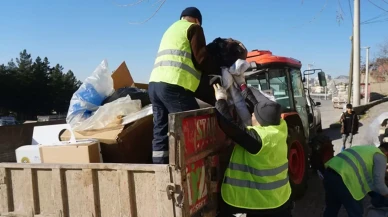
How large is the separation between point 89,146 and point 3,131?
2.09 metres

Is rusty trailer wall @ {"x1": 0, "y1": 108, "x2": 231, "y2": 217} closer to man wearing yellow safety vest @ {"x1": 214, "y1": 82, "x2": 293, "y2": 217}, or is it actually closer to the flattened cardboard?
man wearing yellow safety vest @ {"x1": 214, "y1": 82, "x2": 293, "y2": 217}

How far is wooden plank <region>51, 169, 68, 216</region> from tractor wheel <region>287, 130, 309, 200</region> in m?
2.86

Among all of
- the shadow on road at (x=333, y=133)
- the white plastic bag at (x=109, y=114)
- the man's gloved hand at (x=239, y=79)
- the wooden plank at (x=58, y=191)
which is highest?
the man's gloved hand at (x=239, y=79)

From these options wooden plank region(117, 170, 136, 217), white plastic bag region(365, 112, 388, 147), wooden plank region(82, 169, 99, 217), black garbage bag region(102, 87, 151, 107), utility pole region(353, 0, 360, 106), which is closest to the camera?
wooden plank region(117, 170, 136, 217)

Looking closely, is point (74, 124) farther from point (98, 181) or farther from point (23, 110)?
point (23, 110)

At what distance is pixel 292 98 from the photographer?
17.5ft

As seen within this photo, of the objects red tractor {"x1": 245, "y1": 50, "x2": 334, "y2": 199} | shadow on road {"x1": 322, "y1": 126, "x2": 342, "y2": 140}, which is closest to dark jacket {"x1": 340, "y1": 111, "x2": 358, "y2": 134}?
shadow on road {"x1": 322, "y1": 126, "x2": 342, "y2": 140}

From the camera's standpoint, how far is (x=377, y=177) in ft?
11.5

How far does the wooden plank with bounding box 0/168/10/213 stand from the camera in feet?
9.86

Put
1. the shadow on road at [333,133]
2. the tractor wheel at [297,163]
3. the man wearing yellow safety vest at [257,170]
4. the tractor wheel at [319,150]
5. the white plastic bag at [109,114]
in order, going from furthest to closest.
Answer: the shadow on road at [333,133], the tractor wheel at [319,150], the tractor wheel at [297,163], the white plastic bag at [109,114], the man wearing yellow safety vest at [257,170]

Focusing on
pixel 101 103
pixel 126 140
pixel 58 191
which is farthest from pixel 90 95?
pixel 58 191

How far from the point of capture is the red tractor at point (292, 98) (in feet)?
15.7

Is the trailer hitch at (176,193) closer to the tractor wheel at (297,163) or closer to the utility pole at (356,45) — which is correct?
the tractor wheel at (297,163)

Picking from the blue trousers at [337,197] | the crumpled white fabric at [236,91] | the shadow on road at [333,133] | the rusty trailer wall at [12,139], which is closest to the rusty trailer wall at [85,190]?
the crumpled white fabric at [236,91]
